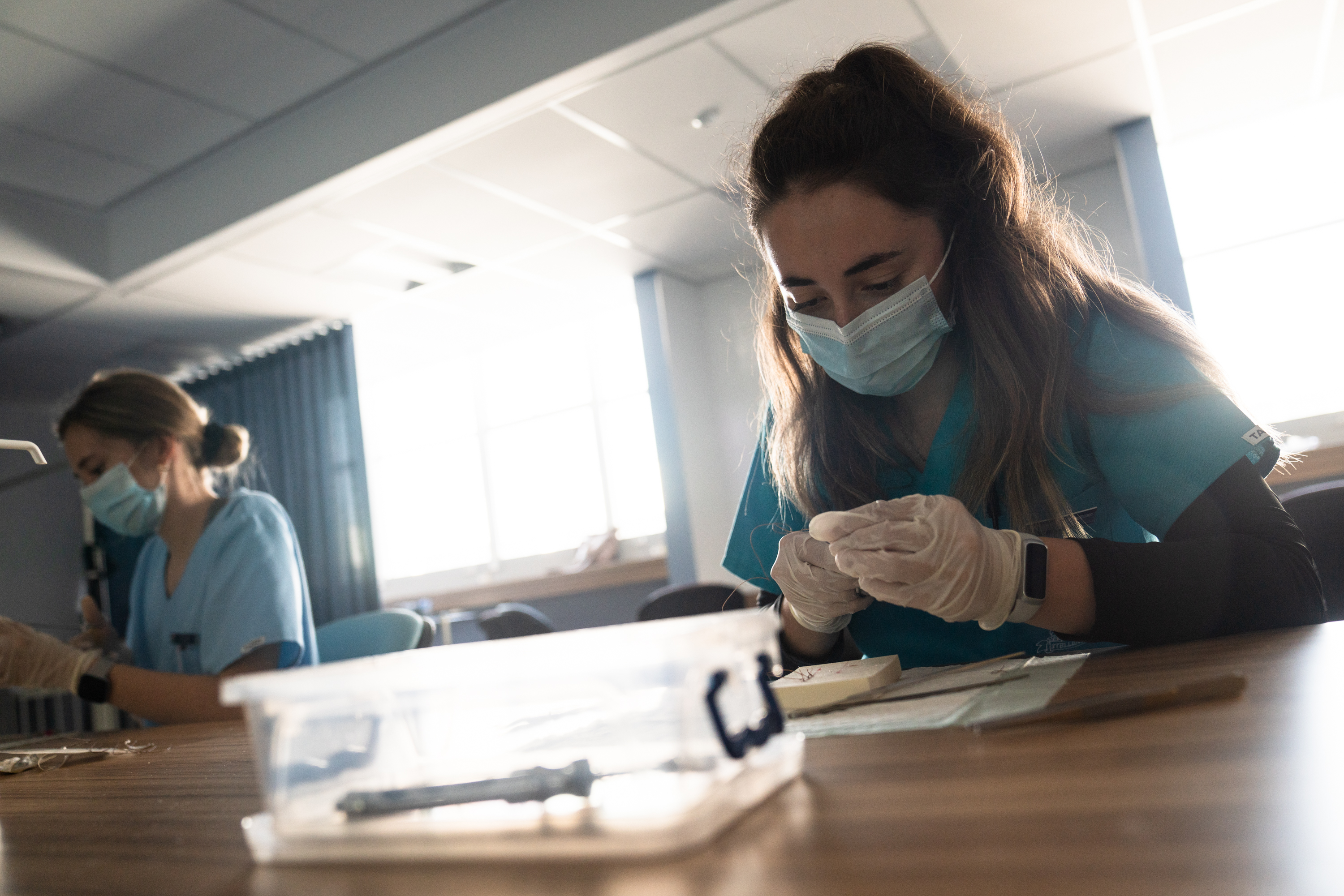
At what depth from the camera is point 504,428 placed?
624cm

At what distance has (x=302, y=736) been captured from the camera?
0.44 m

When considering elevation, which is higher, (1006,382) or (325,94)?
(325,94)

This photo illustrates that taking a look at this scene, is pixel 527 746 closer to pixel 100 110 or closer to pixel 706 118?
pixel 706 118

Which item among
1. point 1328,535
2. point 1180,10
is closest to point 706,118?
point 1180,10

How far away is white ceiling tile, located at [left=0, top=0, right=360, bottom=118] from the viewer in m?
2.76

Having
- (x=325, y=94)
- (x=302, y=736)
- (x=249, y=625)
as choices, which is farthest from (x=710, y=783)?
(x=325, y=94)

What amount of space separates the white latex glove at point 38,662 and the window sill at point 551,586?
3397mm

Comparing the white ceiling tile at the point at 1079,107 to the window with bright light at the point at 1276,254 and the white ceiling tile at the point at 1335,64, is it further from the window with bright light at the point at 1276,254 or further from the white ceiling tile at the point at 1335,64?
the white ceiling tile at the point at 1335,64

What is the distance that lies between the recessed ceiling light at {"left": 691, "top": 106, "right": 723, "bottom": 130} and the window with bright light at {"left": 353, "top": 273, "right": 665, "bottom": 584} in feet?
5.90

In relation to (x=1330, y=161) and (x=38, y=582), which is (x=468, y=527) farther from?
(x=1330, y=161)

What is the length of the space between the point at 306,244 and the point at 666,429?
2084 millimetres

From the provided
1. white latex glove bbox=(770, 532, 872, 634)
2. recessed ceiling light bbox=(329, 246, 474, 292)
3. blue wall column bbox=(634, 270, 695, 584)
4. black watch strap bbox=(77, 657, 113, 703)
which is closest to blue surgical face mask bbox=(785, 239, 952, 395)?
white latex glove bbox=(770, 532, 872, 634)

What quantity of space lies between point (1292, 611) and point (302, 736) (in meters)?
0.86

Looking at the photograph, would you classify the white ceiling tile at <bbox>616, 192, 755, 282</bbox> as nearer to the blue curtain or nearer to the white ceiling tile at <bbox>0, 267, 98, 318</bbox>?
the blue curtain
